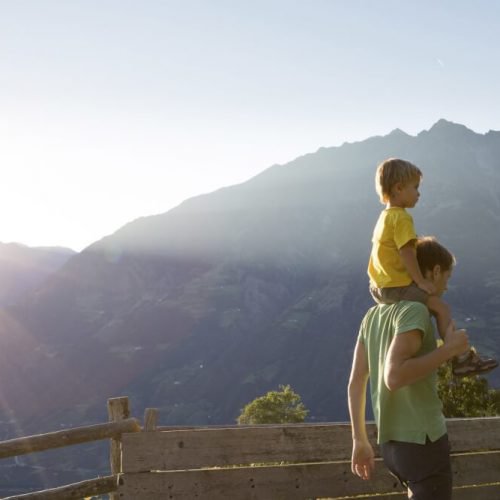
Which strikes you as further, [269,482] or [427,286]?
[269,482]

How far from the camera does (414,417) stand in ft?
11.0

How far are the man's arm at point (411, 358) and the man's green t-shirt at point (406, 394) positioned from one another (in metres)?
0.05

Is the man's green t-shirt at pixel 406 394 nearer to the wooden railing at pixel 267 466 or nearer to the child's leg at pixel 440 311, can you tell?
the child's leg at pixel 440 311

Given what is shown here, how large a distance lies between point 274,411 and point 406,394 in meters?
52.4

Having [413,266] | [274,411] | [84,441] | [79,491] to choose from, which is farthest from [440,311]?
[274,411]

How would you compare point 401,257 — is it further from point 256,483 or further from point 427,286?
point 256,483

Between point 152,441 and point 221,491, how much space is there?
0.71 metres

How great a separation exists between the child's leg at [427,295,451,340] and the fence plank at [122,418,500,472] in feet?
8.24

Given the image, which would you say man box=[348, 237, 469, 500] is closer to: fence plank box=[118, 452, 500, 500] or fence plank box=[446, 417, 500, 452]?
fence plank box=[118, 452, 500, 500]

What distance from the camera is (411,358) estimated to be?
A: 3260 mm

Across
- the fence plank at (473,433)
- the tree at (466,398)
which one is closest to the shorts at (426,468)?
the fence plank at (473,433)

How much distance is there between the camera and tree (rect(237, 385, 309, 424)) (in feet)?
177

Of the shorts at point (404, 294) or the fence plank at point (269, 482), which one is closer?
the shorts at point (404, 294)

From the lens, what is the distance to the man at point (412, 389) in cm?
326
